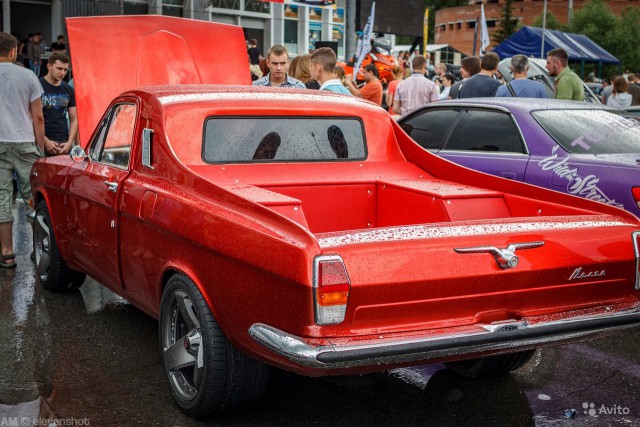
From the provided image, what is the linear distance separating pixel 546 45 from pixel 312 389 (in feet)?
114

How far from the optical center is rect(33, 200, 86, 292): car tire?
6.39 m

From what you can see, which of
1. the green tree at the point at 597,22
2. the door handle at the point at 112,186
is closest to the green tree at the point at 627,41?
the green tree at the point at 597,22

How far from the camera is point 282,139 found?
5.17 metres

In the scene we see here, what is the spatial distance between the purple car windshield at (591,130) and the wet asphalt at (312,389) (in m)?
1.87

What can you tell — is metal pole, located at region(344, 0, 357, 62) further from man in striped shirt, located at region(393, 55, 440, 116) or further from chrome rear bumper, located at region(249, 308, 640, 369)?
chrome rear bumper, located at region(249, 308, 640, 369)

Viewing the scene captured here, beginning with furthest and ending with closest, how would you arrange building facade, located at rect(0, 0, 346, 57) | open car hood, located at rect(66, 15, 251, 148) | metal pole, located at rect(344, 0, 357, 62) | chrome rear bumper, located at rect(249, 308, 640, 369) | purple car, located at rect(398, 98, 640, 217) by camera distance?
metal pole, located at rect(344, 0, 357, 62)
building facade, located at rect(0, 0, 346, 57)
open car hood, located at rect(66, 15, 251, 148)
purple car, located at rect(398, 98, 640, 217)
chrome rear bumper, located at rect(249, 308, 640, 369)

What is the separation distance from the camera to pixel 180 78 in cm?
887

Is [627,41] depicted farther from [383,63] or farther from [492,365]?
[492,365]

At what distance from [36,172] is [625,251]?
4.54 m

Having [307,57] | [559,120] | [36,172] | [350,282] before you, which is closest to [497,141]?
[559,120]

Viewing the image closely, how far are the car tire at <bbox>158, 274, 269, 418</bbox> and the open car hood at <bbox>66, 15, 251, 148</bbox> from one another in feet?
13.0

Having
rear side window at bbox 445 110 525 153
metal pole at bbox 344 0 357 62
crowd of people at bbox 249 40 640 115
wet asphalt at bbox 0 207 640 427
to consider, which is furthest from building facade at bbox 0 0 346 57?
wet asphalt at bbox 0 207 640 427

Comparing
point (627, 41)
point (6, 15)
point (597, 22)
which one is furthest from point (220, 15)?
point (597, 22)

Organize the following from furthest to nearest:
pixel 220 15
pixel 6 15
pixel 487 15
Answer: pixel 487 15 → pixel 220 15 → pixel 6 15
